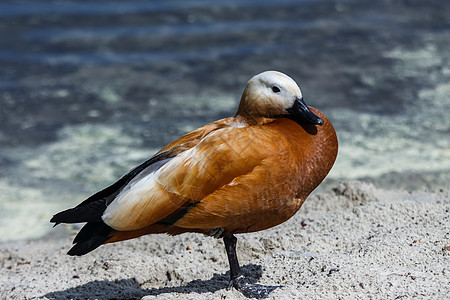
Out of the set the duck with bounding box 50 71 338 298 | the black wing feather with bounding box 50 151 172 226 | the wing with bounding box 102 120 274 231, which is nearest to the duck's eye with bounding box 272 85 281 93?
the duck with bounding box 50 71 338 298

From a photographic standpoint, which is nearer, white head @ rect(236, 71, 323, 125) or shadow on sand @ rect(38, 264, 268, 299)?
white head @ rect(236, 71, 323, 125)

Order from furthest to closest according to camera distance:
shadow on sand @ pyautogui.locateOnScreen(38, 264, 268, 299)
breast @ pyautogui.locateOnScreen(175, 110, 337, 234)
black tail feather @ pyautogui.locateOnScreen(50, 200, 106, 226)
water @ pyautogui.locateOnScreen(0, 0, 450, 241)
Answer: water @ pyautogui.locateOnScreen(0, 0, 450, 241)
shadow on sand @ pyautogui.locateOnScreen(38, 264, 268, 299)
black tail feather @ pyautogui.locateOnScreen(50, 200, 106, 226)
breast @ pyautogui.locateOnScreen(175, 110, 337, 234)

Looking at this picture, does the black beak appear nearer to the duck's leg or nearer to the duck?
the duck

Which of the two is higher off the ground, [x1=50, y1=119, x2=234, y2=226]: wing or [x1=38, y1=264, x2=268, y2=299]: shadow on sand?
[x1=50, y1=119, x2=234, y2=226]: wing

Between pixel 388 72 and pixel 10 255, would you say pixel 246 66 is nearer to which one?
pixel 388 72

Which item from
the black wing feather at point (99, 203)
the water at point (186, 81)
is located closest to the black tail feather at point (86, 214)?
the black wing feather at point (99, 203)

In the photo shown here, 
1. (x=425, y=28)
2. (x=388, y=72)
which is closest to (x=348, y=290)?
(x=388, y=72)

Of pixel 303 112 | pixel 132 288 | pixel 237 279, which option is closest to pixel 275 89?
pixel 303 112

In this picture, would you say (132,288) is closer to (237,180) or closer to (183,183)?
(183,183)

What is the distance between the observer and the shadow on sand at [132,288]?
4.03 m

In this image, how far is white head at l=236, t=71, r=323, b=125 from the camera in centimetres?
375

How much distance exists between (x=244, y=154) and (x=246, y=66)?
21.2ft

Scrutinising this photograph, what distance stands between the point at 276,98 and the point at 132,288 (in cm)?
155

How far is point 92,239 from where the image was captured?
374cm
